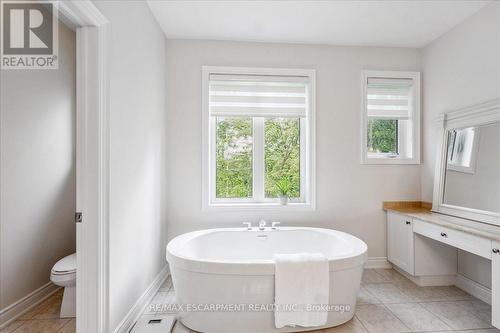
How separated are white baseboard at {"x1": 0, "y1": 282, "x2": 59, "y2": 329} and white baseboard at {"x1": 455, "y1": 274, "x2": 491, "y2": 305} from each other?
393cm

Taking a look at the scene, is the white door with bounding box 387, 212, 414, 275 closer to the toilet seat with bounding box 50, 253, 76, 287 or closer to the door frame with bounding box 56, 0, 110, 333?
the door frame with bounding box 56, 0, 110, 333

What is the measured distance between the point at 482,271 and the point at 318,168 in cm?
176

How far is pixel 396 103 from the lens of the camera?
3291mm

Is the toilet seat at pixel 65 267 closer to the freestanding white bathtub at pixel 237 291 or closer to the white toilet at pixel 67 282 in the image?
the white toilet at pixel 67 282

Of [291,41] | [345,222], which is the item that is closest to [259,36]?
[291,41]

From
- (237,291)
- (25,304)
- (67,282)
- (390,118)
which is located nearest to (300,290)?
(237,291)

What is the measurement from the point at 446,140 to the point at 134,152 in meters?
3.03

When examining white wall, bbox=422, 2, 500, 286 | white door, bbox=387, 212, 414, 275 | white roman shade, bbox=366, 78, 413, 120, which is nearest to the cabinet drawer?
white door, bbox=387, 212, 414, 275

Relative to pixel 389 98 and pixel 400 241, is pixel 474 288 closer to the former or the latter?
pixel 400 241

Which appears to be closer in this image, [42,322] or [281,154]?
[42,322]

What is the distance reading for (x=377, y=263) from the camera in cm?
325

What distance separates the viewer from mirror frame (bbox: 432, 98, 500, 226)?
2.36m

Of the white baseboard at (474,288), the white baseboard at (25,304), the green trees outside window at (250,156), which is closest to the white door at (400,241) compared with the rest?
the white baseboard at (474,288)

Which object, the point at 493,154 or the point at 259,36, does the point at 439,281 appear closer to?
the point at 493,154
